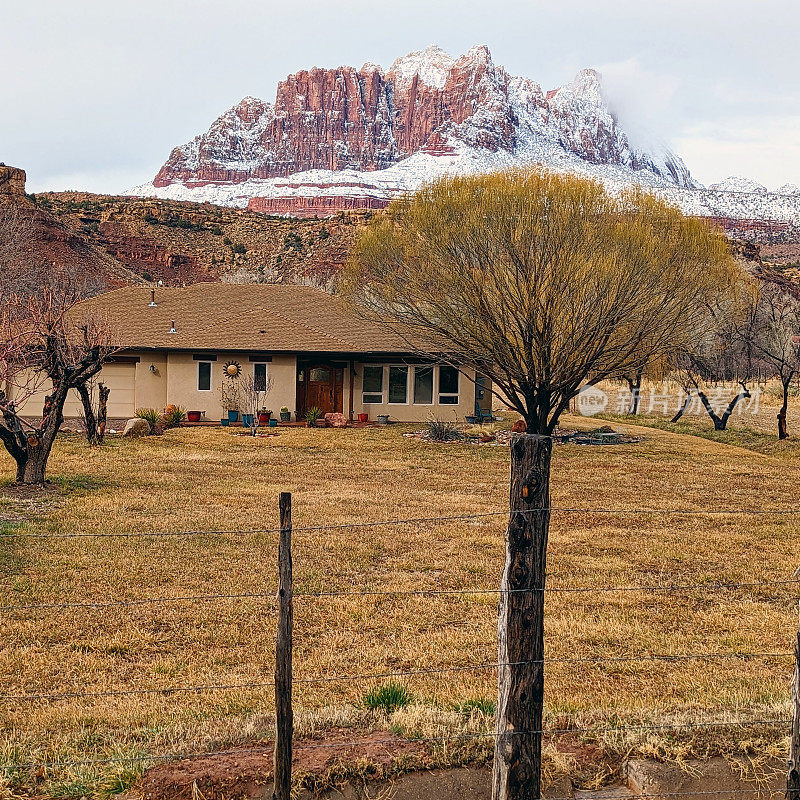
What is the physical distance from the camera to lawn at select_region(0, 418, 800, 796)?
186 inches

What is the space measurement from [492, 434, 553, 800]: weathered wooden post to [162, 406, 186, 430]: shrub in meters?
22.9

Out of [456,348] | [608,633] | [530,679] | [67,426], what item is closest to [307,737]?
[530,679]

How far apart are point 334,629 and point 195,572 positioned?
7.69ft

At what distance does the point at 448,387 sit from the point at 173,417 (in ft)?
32.3

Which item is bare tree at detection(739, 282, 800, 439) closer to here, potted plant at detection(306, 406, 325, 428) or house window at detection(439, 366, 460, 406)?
house window at detection(439, 366, 460, 406)

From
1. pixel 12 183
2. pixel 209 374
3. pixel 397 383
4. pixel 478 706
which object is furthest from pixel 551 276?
pixel 12 183

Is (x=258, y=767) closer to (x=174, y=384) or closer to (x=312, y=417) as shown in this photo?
(x=312, y=417)

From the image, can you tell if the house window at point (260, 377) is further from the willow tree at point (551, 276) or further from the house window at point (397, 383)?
the willow tree at point (551, 276)

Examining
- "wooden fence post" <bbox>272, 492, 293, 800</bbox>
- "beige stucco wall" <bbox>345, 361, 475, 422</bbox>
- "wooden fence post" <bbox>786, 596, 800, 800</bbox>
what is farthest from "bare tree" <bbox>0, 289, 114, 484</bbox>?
"beige stucco wall" <bbox>345, 361, 475, 422</bbox>

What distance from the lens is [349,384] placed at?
28.4 meters

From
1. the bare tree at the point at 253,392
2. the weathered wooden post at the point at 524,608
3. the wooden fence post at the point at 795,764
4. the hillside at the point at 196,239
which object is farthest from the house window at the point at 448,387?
the hillside at the point at 196,239

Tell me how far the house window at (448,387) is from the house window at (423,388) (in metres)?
0.37

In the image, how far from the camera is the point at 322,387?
28391 millimetres

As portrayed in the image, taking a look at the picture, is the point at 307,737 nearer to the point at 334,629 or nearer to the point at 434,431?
the point at 334,629
